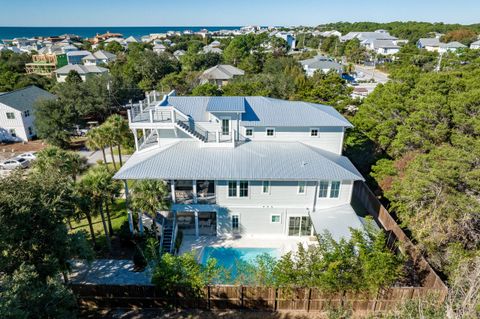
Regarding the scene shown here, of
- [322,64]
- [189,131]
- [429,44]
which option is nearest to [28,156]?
[189,131]

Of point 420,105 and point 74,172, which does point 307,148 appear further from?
point 74,172

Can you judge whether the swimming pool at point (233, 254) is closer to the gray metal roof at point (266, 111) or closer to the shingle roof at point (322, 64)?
the gray metal roof at point (266, 111)

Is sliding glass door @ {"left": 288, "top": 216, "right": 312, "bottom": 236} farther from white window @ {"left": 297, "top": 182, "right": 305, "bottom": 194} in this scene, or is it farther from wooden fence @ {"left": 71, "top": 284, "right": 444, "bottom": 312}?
wooden fence @ {"left": 71, "top": 284, "right": 444, "bottom": 312}

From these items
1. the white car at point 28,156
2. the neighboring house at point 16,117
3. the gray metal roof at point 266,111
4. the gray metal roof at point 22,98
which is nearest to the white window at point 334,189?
the gray metal roof at point 266,111

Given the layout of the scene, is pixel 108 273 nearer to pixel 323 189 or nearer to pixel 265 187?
pixel 265 187

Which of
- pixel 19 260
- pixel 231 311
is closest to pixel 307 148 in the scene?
pixel 231 311

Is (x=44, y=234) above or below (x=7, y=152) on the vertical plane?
above
